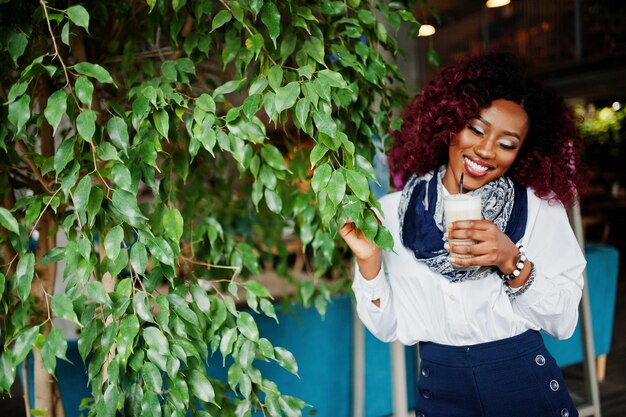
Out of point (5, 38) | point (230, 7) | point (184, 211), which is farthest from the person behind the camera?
point (184, 211)

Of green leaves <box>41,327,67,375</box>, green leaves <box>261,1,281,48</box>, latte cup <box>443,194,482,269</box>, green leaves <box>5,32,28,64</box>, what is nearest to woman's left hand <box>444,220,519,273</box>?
latte cup <box>443,194,482,269</box>

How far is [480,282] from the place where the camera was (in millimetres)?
1332

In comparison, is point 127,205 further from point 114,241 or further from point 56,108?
point 56,108

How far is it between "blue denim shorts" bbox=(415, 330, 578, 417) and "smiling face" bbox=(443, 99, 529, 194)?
38 cm

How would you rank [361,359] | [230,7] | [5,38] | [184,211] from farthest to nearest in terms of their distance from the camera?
[361,359] < [184,211] < [230,7] < [5,38]

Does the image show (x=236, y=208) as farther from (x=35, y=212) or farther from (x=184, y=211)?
(x=35, y=212)

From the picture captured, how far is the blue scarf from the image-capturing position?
4.33 ft

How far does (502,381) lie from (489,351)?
0.07 metres

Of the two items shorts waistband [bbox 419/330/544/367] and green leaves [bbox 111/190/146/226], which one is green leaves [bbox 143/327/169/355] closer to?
green leaves [bbox 111/190/146/226]

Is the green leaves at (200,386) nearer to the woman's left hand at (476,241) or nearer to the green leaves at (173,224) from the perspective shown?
the green leaves at (173,224)

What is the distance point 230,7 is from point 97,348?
730mm

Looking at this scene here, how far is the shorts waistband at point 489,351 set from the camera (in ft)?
4.38

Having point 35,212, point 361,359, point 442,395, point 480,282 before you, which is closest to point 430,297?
point 480,282

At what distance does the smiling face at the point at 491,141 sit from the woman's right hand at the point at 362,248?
269 millimetres
